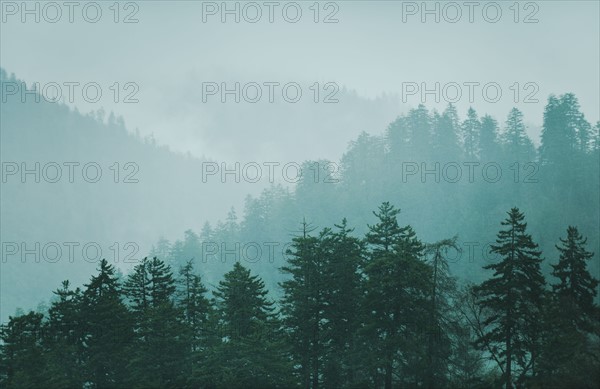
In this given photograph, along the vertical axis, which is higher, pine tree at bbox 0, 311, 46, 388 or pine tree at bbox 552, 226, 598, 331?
pine tree at bbox 552, 226, 598, 331

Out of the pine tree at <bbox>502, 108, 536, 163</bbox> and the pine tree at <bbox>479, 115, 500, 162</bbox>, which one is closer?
the pine tree at <bbox>502, 108, 536, 163</bbox>

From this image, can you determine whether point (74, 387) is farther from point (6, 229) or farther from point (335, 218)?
point (6, 229)

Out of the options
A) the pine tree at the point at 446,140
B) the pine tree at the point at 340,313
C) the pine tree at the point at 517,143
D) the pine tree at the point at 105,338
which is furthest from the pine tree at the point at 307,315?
the pine tree at the point at 517,143

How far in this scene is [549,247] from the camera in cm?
5544

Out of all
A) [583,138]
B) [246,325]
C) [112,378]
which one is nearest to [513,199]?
[583,138]

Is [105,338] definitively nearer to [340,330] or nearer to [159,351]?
[159,351]

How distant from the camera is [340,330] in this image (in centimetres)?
2612

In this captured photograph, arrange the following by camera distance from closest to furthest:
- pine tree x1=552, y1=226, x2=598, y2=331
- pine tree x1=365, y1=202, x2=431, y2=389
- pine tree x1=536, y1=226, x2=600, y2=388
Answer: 1. pine tree x1=536, y1=226, x2=600, y2=388
2. pine tree x1=552, y1=226, x2=598, y2=331
3. pine tree x1=365, y1=202, x2=431, y2=389

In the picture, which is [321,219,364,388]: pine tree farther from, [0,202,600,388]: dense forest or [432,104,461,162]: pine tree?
[432,104,461,162]: pine tree

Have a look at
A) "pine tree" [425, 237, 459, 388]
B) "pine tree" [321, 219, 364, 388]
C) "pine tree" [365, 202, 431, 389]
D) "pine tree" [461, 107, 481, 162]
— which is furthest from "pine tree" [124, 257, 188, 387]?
"pine tree" [461, 107, 481, 162]

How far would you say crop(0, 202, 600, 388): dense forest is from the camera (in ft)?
72.0

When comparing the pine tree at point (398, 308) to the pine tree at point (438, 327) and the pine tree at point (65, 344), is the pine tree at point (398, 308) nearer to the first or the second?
the pine tree at point (438, 327)

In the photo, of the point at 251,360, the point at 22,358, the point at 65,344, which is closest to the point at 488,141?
the point at 251,360

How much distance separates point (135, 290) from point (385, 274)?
17.4m
